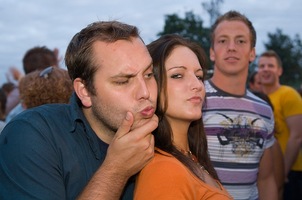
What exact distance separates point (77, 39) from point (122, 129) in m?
0.59

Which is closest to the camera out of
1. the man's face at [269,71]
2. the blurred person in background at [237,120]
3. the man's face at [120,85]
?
the man's face at [120,85]

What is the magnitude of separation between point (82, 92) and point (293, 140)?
4001mm

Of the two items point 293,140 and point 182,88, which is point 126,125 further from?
point 293,140

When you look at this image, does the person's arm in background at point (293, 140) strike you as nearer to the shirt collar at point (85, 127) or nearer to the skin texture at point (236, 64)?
the skin texture at point (236, 64)

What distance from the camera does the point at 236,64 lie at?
3566mm

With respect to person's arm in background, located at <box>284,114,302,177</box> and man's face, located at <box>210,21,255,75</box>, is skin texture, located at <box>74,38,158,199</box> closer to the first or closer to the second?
man's face, located at <box>210,21,255,75</box>

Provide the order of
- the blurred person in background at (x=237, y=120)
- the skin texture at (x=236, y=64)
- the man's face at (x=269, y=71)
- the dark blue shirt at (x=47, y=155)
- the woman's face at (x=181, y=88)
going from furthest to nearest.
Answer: the man's face at (x=269, y=71) → the skin texture at (x=236, y=64) → the blurred person in background at (x=237, y=120) → the woman's face at (x=181, y=88) → the dark blue shirt at (x=47, y=155)

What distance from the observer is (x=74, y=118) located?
204 centimetres

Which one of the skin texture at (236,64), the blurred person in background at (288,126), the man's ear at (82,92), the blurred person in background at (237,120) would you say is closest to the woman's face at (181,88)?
the man's ear at (82,92)

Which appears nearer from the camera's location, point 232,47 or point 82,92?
point 82,92

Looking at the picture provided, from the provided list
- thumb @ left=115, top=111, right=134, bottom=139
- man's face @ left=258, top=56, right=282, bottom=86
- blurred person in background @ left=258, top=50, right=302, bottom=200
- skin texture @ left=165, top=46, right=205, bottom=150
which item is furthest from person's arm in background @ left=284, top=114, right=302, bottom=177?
thumb @ left=115, top=111, right=134, bottom=139

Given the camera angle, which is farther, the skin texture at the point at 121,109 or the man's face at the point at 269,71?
the man's face at the point at 269,71

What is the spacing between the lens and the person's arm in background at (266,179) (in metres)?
3.62

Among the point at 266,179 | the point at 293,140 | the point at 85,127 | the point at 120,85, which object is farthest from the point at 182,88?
the point at 293,140
